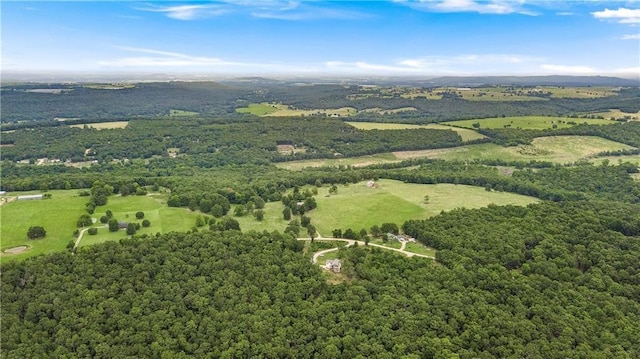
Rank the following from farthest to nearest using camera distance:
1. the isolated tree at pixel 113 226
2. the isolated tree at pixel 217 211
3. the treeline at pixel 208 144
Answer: the treeline at pixel 208 144 < the isolated tree at pixel 217 211 < the isolated tree at pixel 113 226

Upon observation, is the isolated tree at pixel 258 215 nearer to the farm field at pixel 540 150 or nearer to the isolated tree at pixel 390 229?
the isolated tree at pixel 390 229

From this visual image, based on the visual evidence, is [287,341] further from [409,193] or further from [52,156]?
[52,156]

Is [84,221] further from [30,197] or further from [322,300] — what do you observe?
[322,300]

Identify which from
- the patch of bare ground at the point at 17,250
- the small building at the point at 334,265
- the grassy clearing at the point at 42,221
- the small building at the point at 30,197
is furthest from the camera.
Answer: the small building at the point at 30,197

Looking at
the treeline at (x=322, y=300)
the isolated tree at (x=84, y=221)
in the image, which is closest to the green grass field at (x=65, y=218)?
the isolated tree at (x=84, y=221)

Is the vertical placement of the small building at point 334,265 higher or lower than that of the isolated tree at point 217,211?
lower

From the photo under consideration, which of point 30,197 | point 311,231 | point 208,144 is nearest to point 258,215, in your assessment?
point 311,231

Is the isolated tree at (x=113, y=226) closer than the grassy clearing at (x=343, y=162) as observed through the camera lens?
Yes
